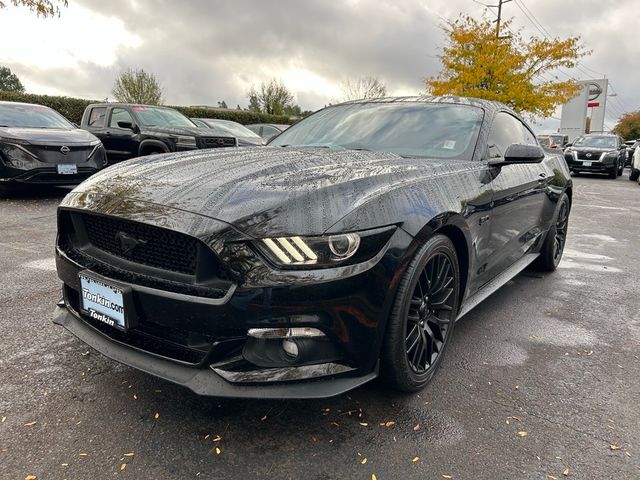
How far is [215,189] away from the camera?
201 centimetres

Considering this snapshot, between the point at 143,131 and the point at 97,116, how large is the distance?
63.5 inches

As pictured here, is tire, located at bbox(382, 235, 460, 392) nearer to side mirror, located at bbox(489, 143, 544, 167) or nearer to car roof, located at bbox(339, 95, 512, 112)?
side mirror, located at bbox(489, 143, 544, 167)

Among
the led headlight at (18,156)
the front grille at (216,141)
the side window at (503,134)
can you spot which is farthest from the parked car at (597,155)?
the led headlight at (18,156)

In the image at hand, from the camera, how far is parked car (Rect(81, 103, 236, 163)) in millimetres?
8719

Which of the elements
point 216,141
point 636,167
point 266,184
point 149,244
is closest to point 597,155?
point 636,167

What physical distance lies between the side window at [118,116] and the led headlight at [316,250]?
8.62 meters

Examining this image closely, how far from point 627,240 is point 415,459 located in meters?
5.90

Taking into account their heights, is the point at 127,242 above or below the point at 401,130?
below

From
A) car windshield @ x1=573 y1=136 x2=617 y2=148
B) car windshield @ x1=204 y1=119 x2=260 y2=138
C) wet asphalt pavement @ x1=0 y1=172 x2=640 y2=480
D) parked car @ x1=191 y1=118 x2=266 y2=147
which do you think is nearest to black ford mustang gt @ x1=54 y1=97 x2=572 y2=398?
wet asphalt pavement @ x1=0 y1=172 x2=640 y2=480

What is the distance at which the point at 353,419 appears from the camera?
2.17m

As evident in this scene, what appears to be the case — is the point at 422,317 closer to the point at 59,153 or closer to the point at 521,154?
the point at 521,154

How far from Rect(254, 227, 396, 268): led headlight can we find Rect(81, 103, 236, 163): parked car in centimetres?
714

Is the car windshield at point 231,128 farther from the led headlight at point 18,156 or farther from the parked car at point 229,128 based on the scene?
the led headlight at point 18,156

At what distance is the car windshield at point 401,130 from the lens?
3.02 m
